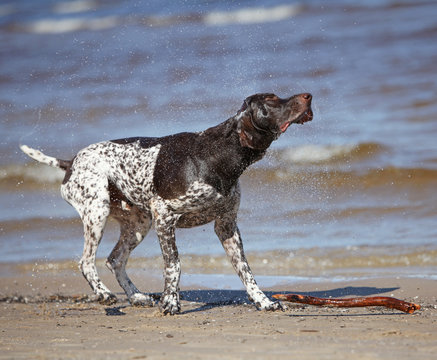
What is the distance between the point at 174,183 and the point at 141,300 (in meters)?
1.20

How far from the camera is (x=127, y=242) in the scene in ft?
23.1

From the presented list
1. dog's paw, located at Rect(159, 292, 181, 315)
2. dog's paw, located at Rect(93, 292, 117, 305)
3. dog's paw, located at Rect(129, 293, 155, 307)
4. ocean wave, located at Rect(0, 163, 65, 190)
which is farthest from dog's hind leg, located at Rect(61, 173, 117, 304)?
ocean wave, located at Rect(0, 163, 65, 190)

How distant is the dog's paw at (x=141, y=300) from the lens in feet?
22.2

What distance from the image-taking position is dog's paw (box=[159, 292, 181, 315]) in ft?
20.1

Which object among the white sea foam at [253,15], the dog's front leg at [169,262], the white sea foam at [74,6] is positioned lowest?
the dog's front leg at [169,262]

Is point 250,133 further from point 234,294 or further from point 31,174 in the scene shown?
point 31,174

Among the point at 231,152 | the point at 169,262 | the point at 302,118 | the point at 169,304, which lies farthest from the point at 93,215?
the point at 302,118

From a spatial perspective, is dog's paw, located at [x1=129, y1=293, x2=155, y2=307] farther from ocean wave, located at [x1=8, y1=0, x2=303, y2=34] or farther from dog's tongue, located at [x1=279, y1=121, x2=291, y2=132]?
ocean wave, located at [x1=8, y1=0, x2=303, y2=34]

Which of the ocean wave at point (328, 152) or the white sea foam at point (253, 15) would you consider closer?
the ocean wave at point (328, 152)

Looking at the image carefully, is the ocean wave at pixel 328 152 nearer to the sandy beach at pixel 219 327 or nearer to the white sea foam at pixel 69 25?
the sandy beach at pixel 219 327

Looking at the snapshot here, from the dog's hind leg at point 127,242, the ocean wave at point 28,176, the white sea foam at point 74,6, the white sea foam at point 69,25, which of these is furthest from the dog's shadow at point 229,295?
the white sea foam at point 74,6

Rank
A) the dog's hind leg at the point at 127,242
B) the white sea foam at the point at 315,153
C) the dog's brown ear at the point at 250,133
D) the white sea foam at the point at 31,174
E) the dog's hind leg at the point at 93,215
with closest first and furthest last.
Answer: the dog's brown ear at the point at 250,133 < the dog's hind leg at the point at 93,215 < the dog's hind leg at the point at 127,242 < the white sea foam at the point at 315,153 < the white sea foam at the point at 31,174

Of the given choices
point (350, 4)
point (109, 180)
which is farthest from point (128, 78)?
point (109, 180)

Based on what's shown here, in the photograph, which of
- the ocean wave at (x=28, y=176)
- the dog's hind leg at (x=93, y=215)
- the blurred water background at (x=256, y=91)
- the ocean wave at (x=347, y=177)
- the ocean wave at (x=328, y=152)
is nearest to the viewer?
the dog's hind leg at (x=93, y=215)
